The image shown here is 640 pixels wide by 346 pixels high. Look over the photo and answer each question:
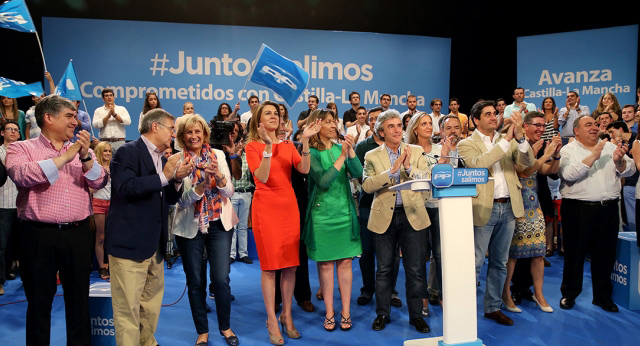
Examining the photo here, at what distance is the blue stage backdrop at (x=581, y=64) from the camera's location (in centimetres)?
954

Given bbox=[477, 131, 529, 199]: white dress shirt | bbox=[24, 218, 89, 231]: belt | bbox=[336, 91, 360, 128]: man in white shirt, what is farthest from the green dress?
bbox=[336, 91, 360, 128]: man in white shirt

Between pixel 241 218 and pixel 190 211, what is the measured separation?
2.89m

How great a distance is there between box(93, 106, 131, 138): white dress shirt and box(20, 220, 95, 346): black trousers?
5129 mm

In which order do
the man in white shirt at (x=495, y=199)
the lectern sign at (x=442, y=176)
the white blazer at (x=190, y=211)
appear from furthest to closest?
the man in white shirt at (x=495, y=199)
the white blazer at (x=190, y=211)
the lectern sign at (x=442, y=176)

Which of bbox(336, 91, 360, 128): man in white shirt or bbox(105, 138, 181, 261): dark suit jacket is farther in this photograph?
bbox(336, 91, 360, 128): man in white shirt

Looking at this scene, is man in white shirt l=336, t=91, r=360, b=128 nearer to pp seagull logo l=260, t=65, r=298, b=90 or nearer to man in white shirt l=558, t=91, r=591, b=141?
man in white shirt l=558, t=91, r=591, b=141

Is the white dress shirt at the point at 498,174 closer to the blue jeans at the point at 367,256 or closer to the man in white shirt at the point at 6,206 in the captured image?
the blue jeans at the point at 367,256

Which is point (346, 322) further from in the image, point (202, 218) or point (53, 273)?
point (53, 273)

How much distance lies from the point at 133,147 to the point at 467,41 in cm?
894

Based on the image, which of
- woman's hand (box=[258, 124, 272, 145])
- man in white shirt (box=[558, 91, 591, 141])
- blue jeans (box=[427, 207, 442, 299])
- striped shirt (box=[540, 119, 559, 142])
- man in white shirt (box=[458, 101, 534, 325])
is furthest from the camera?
man in white shirt (box=[558, 91, 591, 141])

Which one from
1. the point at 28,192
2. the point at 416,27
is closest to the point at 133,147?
the point at 28,192

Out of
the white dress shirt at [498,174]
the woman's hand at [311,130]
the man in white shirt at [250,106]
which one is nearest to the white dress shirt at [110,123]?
the man in white shirt at [250,106]

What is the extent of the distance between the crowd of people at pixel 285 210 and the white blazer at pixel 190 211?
10 mm

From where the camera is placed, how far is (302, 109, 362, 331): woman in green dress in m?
3.92
